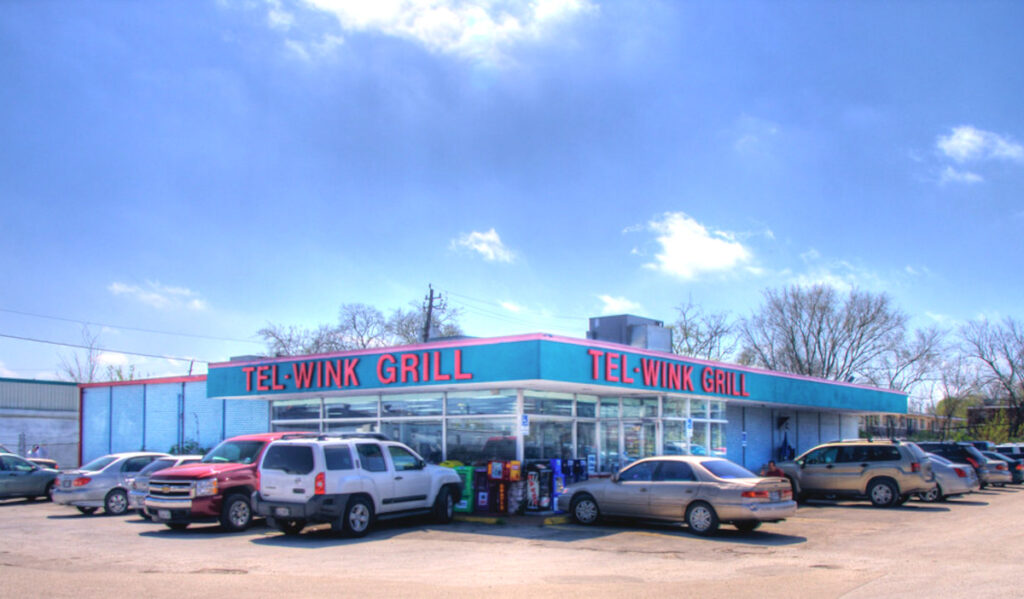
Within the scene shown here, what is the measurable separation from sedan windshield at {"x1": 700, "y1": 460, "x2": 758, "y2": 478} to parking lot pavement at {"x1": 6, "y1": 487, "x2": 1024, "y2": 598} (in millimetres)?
1076

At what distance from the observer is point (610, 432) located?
23.1 metres

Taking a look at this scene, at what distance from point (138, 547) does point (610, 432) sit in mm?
12455

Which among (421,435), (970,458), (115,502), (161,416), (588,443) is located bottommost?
(115,502)

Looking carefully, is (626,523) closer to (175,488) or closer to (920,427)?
(175,488)

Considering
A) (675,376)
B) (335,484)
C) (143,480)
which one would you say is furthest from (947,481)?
(143,480)

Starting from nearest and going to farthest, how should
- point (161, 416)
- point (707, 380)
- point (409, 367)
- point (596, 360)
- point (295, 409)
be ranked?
point (596, 360), point (409, 367), point (707, 380), point (295, 409), point (161, 416)

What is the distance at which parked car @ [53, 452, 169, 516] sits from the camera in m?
19.9

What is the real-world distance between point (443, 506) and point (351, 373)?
5.79 metres

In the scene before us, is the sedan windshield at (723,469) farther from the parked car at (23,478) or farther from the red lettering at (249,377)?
the parked car at (23,478)

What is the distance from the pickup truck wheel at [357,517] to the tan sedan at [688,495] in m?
4.16

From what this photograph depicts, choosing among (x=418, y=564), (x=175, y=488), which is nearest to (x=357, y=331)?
(x=175, y=488)

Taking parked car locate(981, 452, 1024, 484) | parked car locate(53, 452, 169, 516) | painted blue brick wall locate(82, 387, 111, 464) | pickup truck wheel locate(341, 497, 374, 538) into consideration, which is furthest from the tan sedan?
painted blue brick wall locate(82, 387, 111, 464)

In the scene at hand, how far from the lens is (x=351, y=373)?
22047 millimetres

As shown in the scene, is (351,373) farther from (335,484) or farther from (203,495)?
(335,484)
